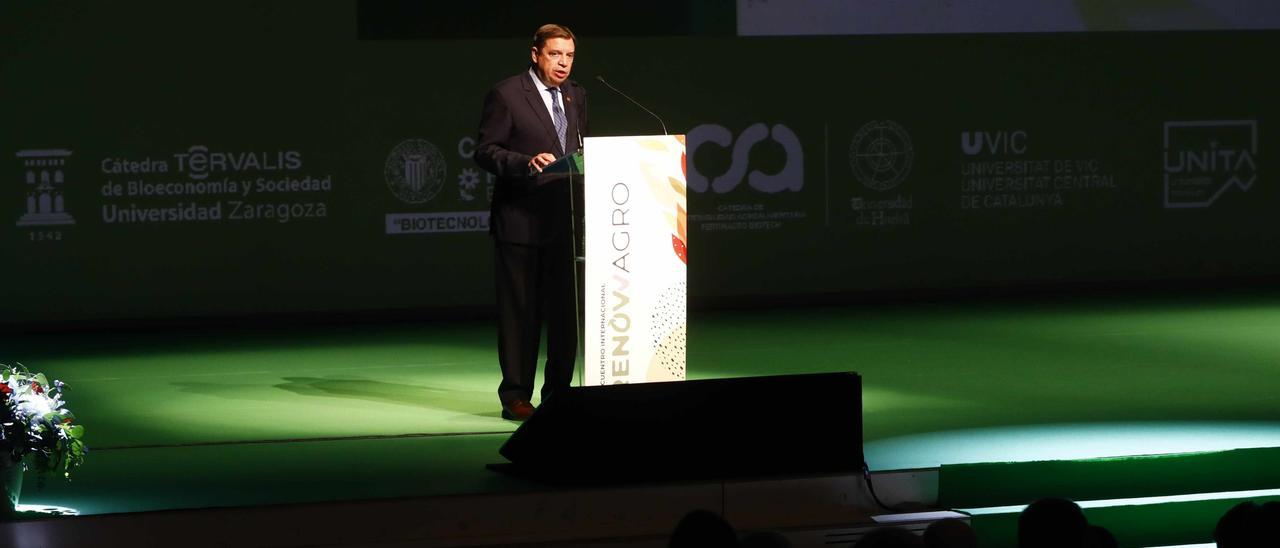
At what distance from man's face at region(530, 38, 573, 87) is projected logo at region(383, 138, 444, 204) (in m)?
3.58

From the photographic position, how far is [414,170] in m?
9.73

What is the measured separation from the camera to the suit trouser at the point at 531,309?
6.30 m

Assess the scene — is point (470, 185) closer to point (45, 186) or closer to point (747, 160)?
point (747, 160)

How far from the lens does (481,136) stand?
6.27 meters

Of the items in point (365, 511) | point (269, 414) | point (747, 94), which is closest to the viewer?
point (365, 511)

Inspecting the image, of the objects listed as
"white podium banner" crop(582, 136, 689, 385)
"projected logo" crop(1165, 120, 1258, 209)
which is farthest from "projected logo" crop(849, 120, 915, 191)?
"white podium banner" crop(582, 136, 689, 385)

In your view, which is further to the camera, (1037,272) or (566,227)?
(1037,272)

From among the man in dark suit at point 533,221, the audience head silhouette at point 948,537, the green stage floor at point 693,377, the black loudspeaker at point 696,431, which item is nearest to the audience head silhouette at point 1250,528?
the audience head silhouette at point 948,537

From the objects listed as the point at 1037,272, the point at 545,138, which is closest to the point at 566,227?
the point at 545,138

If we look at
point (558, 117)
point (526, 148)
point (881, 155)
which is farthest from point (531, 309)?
point (881, 155)

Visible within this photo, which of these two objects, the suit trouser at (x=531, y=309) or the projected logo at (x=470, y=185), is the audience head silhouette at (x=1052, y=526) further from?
the projected logo at (x=470, y=185)

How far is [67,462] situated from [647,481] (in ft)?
4.83

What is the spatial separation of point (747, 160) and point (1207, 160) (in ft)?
8.89

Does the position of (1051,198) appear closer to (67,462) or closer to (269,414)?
(269,414)
